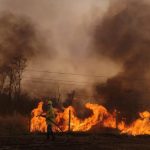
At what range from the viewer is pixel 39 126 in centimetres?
4247

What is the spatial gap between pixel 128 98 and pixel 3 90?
106 ft

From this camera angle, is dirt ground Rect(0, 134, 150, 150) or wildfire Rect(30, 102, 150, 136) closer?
dirt ground Rect(0, 134, 150, 150)

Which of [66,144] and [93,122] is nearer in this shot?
[66,144]

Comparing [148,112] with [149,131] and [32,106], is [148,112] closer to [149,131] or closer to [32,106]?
[149,131]

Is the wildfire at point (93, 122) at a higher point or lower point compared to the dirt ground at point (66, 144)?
higher

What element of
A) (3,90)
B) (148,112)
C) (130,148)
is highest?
(3,90)

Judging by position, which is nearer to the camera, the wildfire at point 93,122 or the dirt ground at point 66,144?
the dirt ground at point 66,144

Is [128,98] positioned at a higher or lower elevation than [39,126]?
higher

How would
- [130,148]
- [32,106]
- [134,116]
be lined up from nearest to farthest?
[130,148], [134,116], [32,106]

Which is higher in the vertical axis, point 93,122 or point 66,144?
point 93,122

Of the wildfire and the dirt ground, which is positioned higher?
the wildfire

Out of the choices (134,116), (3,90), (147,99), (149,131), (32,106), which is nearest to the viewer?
(149,131)

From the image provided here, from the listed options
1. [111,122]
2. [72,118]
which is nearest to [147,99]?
[111,122]

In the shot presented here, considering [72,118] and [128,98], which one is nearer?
[72,118]
